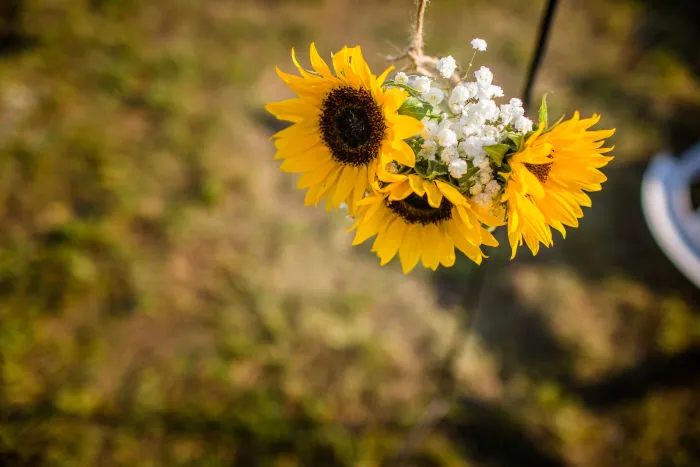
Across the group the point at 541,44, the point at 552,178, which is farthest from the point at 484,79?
the point at 541,44

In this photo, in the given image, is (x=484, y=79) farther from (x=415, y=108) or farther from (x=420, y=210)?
(x=420, y=210)

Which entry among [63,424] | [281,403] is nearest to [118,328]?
[63,424]

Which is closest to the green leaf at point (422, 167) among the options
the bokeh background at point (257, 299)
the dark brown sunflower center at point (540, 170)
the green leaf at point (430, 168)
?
the green leaf at point (430, 168)

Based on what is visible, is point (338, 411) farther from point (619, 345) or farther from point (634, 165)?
point (634, 165)

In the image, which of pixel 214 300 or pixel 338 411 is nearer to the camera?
pixel 338 411

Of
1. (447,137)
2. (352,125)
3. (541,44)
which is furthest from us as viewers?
(541,44)

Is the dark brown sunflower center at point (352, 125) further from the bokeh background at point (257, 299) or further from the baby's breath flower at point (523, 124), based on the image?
the bokeh background at point (257, 299)
